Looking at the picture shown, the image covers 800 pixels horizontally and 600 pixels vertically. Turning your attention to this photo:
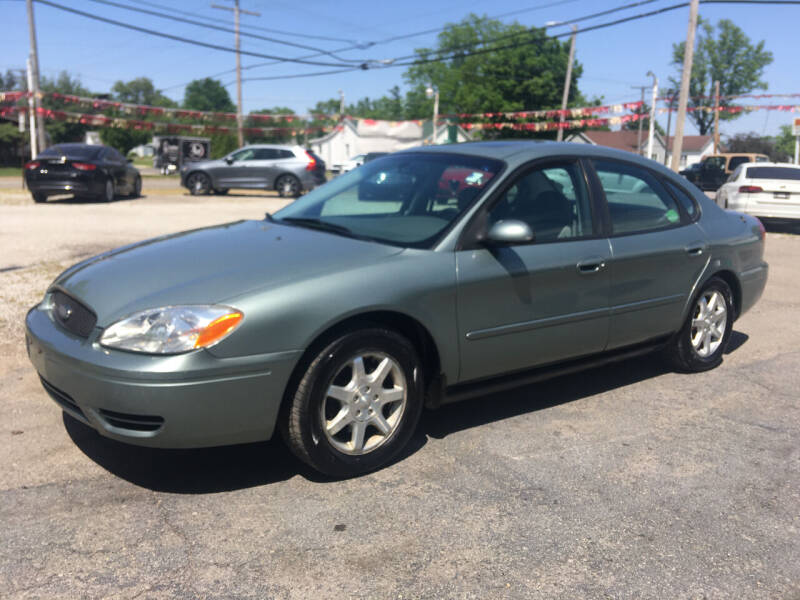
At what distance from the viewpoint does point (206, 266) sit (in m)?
3.48

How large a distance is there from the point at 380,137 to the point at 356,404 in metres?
44.3

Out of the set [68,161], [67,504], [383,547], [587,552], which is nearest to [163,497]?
[67,504]

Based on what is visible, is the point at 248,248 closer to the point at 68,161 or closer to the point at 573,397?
the point at 573,397

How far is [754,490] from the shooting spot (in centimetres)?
345

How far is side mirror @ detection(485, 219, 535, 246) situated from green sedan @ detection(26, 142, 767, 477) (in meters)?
0.01

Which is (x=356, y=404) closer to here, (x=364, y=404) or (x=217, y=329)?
(x=364, y=404)

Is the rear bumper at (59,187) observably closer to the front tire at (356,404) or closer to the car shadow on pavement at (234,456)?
the car shadow on pavement at (234,456)

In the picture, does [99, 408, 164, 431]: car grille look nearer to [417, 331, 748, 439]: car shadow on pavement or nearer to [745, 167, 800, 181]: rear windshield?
[417, 331, 748, 439]: car shadow on pavement

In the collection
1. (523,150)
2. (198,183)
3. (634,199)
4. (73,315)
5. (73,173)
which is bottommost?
(198,183)

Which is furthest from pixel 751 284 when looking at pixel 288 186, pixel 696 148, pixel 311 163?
pixel 696 148

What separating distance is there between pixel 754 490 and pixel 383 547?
5.85 ft

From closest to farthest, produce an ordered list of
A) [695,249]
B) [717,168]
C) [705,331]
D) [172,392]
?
[172,392] < [695,249] < [705,331] < [717,168]

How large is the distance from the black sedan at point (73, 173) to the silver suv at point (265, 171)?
145 inches

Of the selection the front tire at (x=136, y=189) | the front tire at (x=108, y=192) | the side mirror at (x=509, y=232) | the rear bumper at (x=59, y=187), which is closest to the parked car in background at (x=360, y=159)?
the side mirror at (x=509, y=232)
